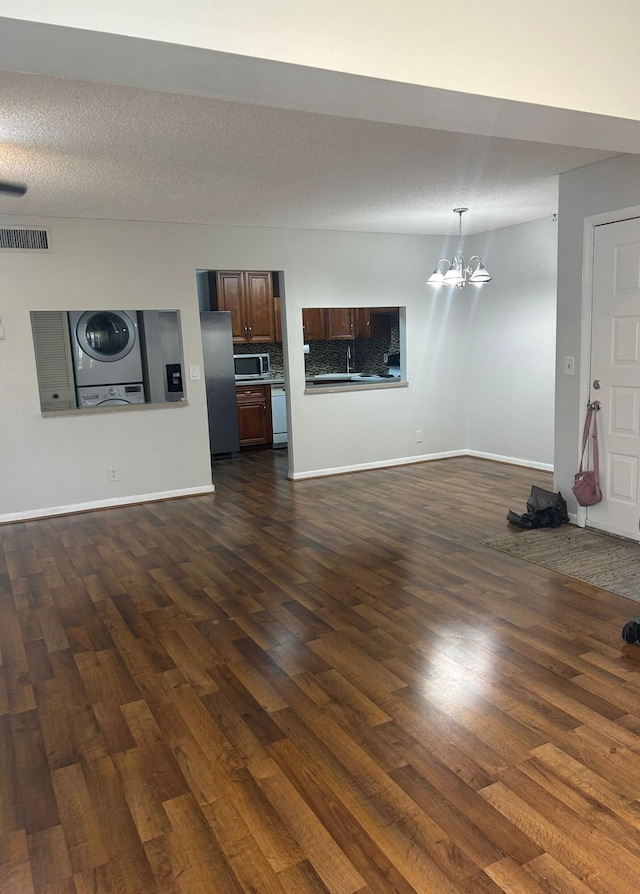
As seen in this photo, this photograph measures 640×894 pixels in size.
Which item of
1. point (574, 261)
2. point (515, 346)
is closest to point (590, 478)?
point (574, 261)

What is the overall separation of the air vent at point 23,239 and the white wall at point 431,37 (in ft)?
13.4

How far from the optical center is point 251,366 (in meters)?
8.04

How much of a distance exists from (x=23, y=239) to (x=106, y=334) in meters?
1.27

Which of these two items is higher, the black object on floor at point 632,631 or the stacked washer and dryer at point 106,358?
the stacked washer and dryer at point 106,358

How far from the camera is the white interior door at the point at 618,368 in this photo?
4.06 m

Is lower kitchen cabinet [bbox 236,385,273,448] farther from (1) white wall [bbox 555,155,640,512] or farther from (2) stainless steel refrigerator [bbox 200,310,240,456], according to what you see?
(1) white wall [bbox 555,155,640,512]

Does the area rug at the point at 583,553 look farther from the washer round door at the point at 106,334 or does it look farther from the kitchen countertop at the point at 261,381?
the kitchen countertop at the point at 261,381

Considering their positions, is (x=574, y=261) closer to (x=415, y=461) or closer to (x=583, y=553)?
(x=583, y=553)

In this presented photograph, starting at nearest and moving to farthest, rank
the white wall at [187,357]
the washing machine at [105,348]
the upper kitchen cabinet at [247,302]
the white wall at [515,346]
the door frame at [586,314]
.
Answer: the door frame at [586,314]
the white wall at [187,357]
the washing machine at [105,348]
the white wall at [515,346]
the upper kitchen cabinet at [247,302]

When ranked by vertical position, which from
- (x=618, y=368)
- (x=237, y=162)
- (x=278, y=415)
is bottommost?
(x=278, y=415)

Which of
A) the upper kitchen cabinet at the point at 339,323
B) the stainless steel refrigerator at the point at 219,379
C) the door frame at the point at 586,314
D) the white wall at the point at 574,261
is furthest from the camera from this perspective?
the upper kitchen cabinet at the point at 339,323

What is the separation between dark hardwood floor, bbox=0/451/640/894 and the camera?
5.66ft

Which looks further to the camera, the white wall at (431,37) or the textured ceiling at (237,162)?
the textured ceiling at (237,162)

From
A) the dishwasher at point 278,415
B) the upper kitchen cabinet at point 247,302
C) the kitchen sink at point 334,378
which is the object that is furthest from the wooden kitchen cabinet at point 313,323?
the dishwasher at point 278,415
